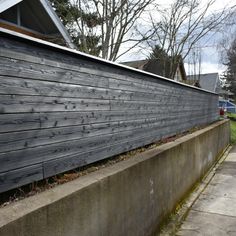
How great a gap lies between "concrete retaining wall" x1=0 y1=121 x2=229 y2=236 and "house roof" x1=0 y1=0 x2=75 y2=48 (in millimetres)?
5735

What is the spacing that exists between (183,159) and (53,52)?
11.7 feet

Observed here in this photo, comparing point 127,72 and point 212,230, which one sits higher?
point 127,72

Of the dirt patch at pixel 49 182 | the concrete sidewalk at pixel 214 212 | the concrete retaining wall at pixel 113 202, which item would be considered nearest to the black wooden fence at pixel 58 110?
the dirt patch at pixel 49 182

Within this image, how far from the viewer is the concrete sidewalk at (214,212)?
4.14m

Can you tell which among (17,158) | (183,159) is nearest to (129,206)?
(17,158)

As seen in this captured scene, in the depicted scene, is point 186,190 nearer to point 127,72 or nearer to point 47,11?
point 127,72

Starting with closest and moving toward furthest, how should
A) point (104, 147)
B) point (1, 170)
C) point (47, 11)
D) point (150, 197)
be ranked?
point (1, 170) → point (104, 147) → point (150, 197) → point (47, 11)

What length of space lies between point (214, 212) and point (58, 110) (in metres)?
3.54

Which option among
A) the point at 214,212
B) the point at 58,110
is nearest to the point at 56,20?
the point at 214,212

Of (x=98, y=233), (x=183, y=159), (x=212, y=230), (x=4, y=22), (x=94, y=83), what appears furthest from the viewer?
(x=4, y=22)

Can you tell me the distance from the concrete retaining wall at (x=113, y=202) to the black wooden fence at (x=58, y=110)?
0.22 meters

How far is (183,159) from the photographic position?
527cm

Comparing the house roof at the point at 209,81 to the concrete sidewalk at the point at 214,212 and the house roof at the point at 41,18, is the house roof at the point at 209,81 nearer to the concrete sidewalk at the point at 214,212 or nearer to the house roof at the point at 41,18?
the house roof at the point at 41,18

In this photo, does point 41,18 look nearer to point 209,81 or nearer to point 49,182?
point 49,182
